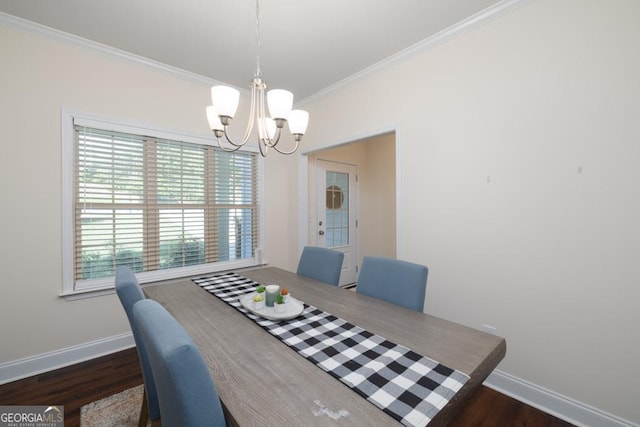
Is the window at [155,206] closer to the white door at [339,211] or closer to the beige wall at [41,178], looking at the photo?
the beige wall at [41,178]

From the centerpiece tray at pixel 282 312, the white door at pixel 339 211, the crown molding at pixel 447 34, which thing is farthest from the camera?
the white door at pixel 339 211

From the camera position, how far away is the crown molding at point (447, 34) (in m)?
1.78

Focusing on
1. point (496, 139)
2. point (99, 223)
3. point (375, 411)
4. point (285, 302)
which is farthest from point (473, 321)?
point (99, 223)

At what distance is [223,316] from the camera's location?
4.37 feet

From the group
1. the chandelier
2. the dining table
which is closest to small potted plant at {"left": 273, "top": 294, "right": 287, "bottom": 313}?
the dining table

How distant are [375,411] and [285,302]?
78 cm

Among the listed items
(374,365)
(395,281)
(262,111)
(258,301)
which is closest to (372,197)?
(395,281)

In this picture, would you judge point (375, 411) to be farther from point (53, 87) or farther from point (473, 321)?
point (53, 87)

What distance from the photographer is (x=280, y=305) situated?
1341 mm

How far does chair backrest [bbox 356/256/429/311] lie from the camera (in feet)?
4.87

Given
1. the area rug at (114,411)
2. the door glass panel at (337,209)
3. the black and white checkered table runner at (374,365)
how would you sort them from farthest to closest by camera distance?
the door glass panel at (337,209), the area rug at (114,411), the black and white checkered table runner at (374,365)

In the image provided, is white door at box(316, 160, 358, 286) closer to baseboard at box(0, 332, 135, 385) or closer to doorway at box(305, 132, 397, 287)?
doorway at box(305, 132, 397, 287)

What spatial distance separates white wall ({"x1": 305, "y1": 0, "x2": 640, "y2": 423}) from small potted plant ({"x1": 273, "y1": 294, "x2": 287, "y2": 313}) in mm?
1394

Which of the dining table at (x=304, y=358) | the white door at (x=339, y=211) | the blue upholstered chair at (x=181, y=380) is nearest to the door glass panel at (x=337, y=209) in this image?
the white door at (x=339, y=211)
